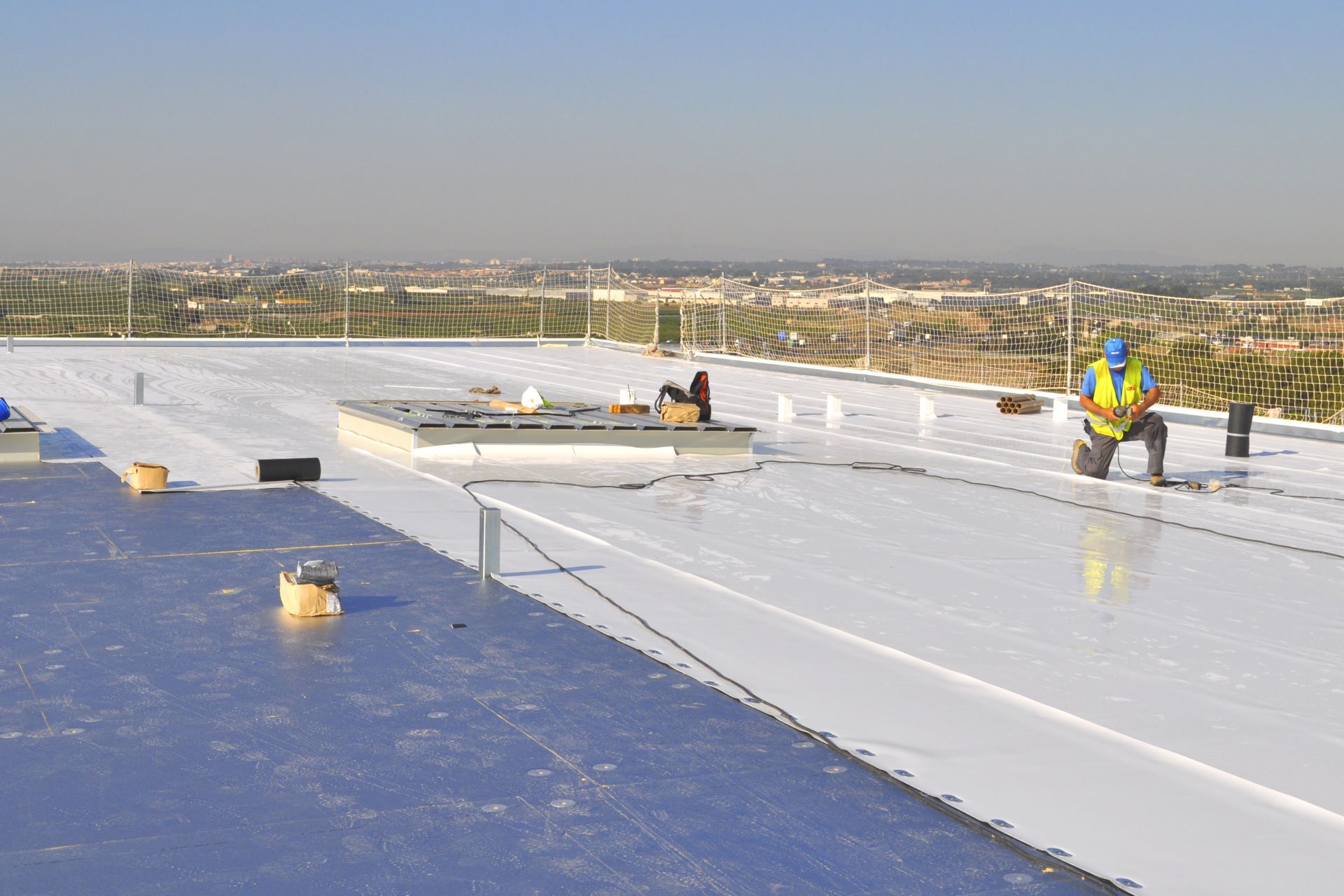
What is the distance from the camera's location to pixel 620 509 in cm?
952

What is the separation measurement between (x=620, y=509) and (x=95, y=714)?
504 cm

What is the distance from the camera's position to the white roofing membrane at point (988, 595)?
4.32 m

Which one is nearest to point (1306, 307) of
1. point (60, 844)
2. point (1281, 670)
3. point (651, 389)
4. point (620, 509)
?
point (651, 389)

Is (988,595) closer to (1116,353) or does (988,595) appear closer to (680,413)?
(1116,353)

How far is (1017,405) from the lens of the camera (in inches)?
688

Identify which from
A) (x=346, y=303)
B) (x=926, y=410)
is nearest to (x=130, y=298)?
(x=346, y=303)

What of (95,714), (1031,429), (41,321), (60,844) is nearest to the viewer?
(60,844)

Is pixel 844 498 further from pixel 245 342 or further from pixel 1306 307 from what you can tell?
pixel 245 342

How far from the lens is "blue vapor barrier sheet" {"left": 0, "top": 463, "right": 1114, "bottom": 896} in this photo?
11.9ft

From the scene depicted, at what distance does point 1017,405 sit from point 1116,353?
18.7 ft

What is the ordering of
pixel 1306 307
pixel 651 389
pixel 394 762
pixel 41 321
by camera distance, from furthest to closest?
pixel 41 321 → pixel 651 389 → pixel 1306 307 → pixel 394 762

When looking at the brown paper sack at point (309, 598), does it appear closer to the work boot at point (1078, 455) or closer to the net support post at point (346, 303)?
the work boot at point (1078, 455)

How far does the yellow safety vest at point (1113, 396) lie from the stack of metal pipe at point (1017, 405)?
18.1 feet

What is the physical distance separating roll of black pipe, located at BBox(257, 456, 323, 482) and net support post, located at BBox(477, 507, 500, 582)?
10.8 ft
